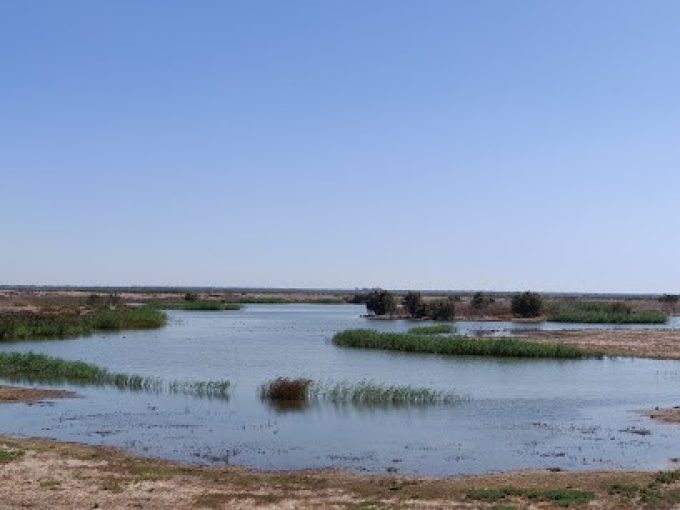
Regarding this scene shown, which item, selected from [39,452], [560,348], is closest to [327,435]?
[39,452]

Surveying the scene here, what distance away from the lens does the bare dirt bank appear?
16859mm

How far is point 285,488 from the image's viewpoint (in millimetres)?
18609

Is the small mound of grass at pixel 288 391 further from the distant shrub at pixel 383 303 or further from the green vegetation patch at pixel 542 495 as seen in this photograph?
the distant shrub at pixel 383 303

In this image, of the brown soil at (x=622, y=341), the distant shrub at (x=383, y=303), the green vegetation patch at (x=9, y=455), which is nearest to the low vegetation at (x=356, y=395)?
the green vegetation patch at (x=9, y=455)

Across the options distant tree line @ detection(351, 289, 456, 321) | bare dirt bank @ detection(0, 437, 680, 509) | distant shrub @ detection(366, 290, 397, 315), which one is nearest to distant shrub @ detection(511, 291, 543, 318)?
distant tree line @ detection(351, 289, 456, 321)

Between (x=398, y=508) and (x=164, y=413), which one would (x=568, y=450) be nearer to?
(x=398, y=508)

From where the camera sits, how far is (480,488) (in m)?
18.3

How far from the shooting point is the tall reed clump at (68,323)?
6138cm

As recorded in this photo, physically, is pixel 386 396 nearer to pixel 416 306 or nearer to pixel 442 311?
pixel 442 311

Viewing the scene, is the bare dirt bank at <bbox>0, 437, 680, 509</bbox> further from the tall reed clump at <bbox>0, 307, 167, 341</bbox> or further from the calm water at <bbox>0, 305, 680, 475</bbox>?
the tall reed clump at <bbox>0, 307, 167, 341</bbox>

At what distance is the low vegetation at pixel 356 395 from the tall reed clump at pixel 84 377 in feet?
7.62

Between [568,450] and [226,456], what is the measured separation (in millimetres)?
9892

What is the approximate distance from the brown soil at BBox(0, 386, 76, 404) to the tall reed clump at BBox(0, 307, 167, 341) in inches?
1067

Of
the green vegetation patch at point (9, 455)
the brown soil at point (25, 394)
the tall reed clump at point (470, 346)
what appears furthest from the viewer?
the tall reed clump at point (470, 346)
